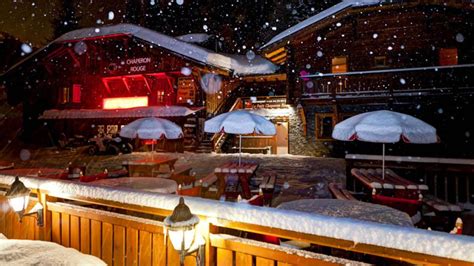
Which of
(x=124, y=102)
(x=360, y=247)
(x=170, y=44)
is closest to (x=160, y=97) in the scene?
(x=124, y=102)

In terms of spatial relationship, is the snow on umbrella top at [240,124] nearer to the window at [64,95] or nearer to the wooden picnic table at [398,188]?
the wooden picnic table at [398,188]

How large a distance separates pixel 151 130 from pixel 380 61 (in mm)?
13412

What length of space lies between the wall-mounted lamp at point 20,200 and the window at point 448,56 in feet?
59.0

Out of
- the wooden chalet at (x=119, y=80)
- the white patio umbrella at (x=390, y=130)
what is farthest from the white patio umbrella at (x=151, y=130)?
the wooden chalet at (x=119, y=80)

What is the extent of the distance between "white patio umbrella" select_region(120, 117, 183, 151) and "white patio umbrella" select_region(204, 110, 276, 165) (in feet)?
5.10

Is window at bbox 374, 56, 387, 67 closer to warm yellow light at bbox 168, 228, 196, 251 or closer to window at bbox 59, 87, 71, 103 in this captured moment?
warm yellow light at bbox 168, 228, 196, 251

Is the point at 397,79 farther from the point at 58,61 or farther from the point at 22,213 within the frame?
the point at 58,61

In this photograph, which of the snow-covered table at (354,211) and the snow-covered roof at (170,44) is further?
the snow-covered roof at (170,44)

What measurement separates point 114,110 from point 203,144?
27.3 ft

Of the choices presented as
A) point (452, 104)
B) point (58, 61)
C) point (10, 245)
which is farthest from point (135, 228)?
point (58, 61)

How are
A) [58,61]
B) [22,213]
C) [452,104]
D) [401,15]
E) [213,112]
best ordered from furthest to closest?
[58,61] < [213,112] < [401,15] < [452,104] < [22,213]

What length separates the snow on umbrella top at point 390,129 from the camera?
20.8 ft

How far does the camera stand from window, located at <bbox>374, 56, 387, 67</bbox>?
16869 mm

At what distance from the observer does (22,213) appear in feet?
14.2
